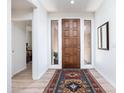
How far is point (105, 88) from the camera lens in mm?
4133

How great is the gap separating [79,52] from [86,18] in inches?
65.7

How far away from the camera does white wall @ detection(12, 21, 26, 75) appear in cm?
613

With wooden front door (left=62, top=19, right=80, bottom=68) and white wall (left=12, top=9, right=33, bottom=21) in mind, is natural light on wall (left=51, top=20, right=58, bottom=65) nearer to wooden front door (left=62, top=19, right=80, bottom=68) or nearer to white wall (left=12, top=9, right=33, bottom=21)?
wooden front door (left=62, top=19, right=80, bottom=68)

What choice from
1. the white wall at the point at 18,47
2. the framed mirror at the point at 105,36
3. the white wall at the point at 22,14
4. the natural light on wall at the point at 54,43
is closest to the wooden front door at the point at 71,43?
the natural light on wall at the point at 54,43

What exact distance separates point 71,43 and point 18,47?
8.30 ft

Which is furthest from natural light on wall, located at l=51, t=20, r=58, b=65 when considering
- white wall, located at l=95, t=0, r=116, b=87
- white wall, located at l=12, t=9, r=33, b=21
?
white wall, located at l=95, t=0, r=116, b=87

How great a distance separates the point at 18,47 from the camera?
674 centimetres

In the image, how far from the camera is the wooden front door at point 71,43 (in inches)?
305

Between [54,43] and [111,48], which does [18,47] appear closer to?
[54,43]

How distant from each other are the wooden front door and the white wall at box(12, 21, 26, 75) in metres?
1.94

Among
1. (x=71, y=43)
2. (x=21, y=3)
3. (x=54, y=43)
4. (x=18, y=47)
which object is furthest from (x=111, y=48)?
(x=18, y=47)

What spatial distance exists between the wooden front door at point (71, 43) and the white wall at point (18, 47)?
1935 mm

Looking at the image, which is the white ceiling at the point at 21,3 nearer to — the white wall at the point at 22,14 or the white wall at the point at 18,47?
the white wall at the point at 22,14
